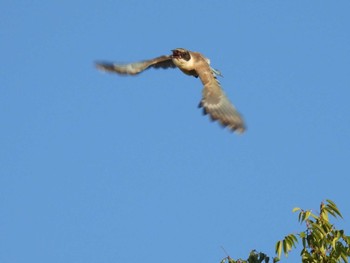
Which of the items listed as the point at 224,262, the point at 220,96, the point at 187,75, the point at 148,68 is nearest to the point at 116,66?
the point at 148,68

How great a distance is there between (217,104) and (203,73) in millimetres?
1108

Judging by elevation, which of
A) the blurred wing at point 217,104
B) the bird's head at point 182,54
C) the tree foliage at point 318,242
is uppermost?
the bird's head at point 182,54

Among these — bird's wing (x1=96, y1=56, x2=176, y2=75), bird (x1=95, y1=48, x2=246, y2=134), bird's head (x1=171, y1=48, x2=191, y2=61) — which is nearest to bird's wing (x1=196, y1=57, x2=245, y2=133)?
bird (x1=95, y1=48, x2=246, y2=134)

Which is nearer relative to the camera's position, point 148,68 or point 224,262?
point 224,262

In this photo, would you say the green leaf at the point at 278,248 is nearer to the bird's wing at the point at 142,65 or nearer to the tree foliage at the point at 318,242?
the tree foliage at the point at 318,242

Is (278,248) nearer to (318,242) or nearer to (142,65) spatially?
(318,242)

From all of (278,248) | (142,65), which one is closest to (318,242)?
(278,248)

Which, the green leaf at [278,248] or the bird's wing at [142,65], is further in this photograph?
the bird's wing at [142,65]

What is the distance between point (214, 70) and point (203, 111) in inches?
65.6

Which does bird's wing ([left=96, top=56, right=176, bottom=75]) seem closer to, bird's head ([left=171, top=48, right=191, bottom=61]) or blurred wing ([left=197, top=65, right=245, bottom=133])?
bird's head ([left=171, top=48, right=191, bottom=61])

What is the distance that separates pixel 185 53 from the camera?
11484mm

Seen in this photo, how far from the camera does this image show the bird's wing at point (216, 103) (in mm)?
Result: 9633

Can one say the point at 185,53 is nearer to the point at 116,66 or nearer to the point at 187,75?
the point at 187,75

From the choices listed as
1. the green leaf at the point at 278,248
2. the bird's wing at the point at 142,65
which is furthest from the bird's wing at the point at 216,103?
the green leaf at the point at 278,248
